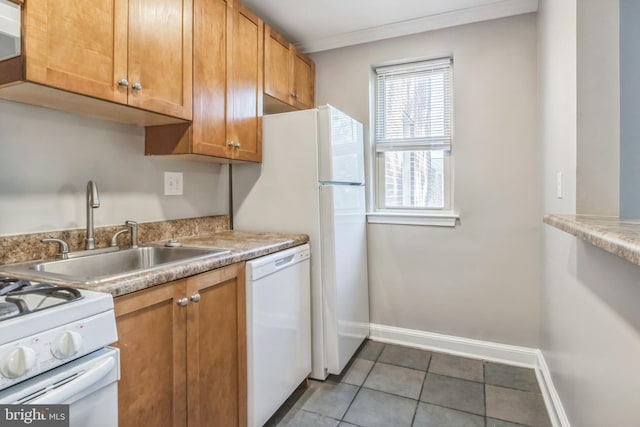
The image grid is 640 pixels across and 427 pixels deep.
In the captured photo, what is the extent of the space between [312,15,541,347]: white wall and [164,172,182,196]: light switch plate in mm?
1416

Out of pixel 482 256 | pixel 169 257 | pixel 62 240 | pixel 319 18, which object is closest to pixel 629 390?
pixel 482 256

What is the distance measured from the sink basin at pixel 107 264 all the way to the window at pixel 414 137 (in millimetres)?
1615

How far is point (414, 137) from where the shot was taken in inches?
106

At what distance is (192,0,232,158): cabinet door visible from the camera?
5.70 feet

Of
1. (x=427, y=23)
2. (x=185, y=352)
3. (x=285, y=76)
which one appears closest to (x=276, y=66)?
(x=285, y=76)

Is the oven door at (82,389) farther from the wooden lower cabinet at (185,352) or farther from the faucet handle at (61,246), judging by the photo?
the faucet handle at (61,246)

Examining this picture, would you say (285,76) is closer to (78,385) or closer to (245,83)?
(245,83)

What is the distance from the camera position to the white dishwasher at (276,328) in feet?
5.30

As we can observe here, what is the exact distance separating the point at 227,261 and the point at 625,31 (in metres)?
1.77

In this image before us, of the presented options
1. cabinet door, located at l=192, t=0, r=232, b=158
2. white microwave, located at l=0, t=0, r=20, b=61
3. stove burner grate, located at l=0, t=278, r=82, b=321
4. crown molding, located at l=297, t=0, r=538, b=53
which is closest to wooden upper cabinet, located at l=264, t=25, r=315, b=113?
crown molding, located at l=297, t=0, r=538, b=53

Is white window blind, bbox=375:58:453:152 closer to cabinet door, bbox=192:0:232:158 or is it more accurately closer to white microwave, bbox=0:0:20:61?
cabinet door, bbox=192:0:232:158

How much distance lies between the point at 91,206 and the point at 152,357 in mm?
752

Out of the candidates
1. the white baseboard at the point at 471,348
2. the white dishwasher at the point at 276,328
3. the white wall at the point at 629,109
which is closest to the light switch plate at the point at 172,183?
the white dishwasher at the point at 276,328

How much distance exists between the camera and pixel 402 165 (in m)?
2.76
